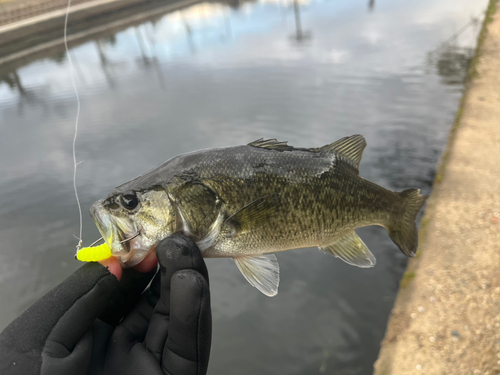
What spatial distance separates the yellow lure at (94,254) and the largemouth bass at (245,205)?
84 mm

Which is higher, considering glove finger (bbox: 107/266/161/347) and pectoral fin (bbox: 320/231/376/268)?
pectoral fin (bbox: 320/231/376/268)

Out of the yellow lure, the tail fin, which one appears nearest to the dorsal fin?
the tail fin

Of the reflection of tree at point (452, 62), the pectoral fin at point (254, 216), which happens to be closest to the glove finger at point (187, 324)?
the pectoral fin at point (254, 216)

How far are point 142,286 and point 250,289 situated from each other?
6.78ft

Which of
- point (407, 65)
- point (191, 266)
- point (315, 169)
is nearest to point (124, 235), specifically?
point (191, 266)

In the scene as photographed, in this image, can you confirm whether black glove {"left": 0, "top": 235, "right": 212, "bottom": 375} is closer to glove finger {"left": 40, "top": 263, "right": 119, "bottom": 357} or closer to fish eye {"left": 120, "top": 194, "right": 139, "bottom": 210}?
glove finger {"left": 40, "top": 263, "right": 119, "bottom": 357}

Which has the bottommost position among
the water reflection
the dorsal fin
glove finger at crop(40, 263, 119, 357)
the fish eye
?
the water reflection

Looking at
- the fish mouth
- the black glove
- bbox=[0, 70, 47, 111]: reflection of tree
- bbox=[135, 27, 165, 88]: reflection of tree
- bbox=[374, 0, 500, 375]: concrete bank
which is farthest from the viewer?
bbox=[135, 27, 165, 88]: reflection of tree

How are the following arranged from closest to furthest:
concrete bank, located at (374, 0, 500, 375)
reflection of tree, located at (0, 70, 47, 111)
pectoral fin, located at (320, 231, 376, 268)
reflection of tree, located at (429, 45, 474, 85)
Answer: pectoral fin, located at (320, 231, 376, 268) < concrete bank, located at (374, 0, 500, 375) < reflection of tree, located at (429, 45, 474, 85) < reflection of tree, located at (0, 70, 47, 111)

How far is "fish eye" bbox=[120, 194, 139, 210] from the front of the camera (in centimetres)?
154

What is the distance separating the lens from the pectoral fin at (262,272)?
175 centimetres

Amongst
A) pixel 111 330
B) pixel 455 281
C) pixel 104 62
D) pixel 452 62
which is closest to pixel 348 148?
pixel 111 330

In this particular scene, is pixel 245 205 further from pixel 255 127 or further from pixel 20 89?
pixel 20 89

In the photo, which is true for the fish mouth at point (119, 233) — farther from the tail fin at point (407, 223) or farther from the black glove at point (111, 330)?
the tail fin at point (407, 223)
